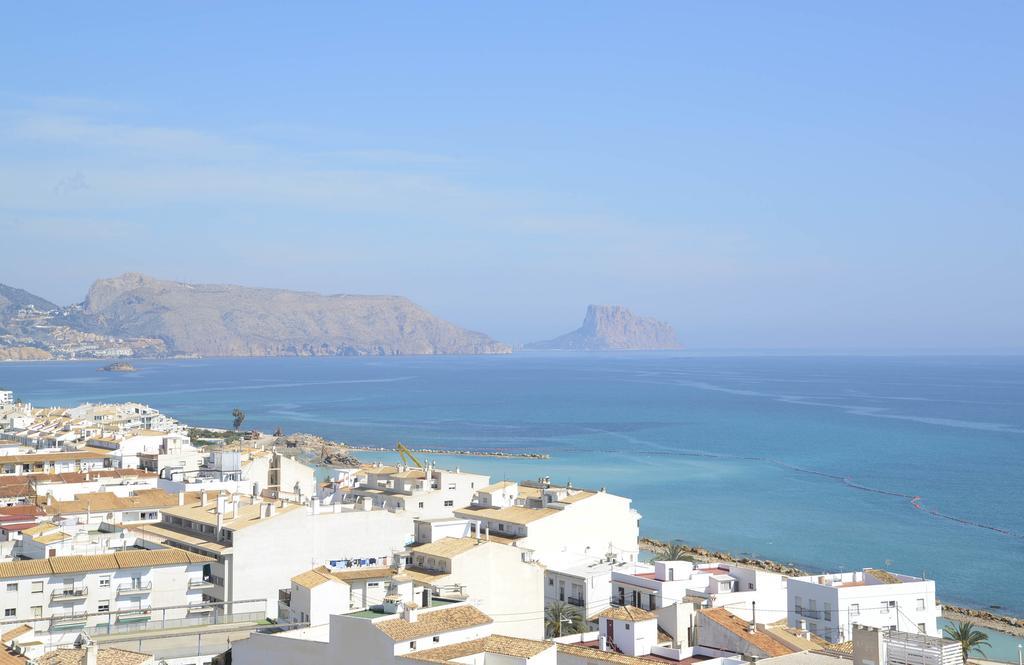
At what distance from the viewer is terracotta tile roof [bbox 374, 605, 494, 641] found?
1709cm

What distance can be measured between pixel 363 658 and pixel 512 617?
7913 mm

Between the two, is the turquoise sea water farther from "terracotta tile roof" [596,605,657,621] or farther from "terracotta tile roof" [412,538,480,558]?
"terracotta tile roof" [596,605,657,621]

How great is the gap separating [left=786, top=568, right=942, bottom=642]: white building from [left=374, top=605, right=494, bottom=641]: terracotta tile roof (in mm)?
8545

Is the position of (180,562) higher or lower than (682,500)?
higher

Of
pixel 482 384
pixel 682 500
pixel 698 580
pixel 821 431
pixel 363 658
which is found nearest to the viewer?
pixel 363 658

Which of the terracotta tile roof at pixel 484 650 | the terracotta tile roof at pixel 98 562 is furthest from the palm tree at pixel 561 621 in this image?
the terracotta tile roof at pixel 98 562

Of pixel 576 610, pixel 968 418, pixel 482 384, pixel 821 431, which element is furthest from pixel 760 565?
pixel 482 384

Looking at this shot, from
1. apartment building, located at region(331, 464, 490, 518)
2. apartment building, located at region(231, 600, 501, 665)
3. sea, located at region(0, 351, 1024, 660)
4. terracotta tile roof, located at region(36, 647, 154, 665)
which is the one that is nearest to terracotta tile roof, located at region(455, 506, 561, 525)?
apartment building, located at region(331, 464, 490, 518)

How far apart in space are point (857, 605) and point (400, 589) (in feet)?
33.0

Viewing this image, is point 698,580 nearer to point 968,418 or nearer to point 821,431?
point 821,431

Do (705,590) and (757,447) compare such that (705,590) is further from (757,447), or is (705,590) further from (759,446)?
(759,446)

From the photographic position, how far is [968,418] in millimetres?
112062

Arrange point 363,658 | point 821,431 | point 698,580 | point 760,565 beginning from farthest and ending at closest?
1. point 821,431
2. point 760,565
3. point 698,580
4. point 363,658

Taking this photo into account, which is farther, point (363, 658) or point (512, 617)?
point (512, 617)
